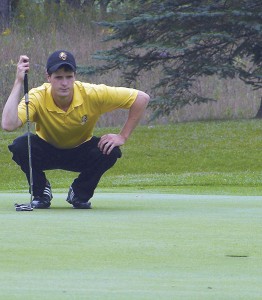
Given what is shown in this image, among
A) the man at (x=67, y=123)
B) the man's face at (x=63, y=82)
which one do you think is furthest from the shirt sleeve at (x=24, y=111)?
the man's face at (x=63, y=82)

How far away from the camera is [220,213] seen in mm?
7039

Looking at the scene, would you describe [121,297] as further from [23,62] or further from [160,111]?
[160,111]

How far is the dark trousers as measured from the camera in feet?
25.6

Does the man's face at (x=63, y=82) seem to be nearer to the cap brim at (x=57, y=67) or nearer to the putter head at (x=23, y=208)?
the cap brim at (x=57, y=67)

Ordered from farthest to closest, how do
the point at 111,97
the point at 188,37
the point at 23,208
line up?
1. the point at 188,37
2. the point at 111,97
3. the point at 23,208

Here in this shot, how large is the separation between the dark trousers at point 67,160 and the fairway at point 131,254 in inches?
24.0

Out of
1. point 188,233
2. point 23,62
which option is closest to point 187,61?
point 23,62

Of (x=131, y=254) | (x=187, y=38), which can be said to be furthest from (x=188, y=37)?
(x=131, y=254)

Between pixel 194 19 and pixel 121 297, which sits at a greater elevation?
pixel 121 297

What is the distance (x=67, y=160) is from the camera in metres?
7.94

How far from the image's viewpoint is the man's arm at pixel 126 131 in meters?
7.72

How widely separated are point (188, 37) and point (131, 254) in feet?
56.3

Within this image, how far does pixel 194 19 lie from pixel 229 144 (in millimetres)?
2848

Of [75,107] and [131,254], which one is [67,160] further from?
[131,254]
